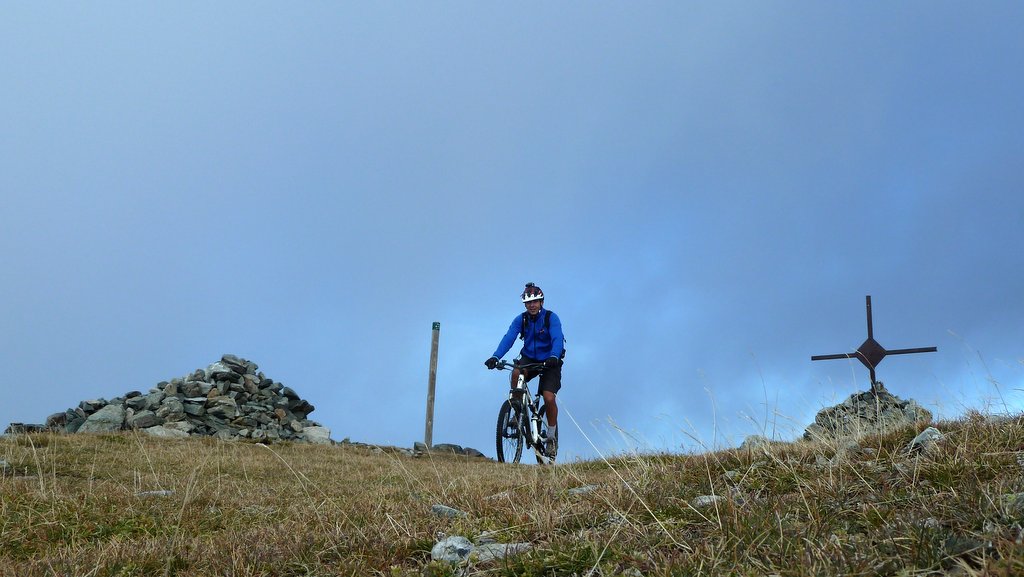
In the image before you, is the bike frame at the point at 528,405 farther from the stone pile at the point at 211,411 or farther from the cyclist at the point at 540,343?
the stone pile at the point at 211,411

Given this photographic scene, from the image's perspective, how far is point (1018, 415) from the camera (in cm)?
502

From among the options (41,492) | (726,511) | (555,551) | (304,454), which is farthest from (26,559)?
(304,454)

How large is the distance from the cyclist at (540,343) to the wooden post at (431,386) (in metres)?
7.51

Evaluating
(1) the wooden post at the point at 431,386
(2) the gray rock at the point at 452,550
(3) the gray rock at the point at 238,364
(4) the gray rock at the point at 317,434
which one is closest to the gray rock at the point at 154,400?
(3) the gray rock at the point at 238,364

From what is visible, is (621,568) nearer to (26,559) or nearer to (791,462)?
(791,462)

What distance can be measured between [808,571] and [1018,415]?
12.8ft

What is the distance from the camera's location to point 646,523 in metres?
3.33

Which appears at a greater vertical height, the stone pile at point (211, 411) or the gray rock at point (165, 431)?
the stone pile at point (211, 411)

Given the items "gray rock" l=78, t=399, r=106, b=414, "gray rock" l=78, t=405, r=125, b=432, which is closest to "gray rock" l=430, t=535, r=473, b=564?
"gray rock" l=78, t=405, r=125, b=432

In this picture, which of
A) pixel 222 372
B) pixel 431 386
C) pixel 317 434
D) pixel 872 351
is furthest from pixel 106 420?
pixel 872 351

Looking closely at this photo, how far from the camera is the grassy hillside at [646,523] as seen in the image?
2508 millimetres

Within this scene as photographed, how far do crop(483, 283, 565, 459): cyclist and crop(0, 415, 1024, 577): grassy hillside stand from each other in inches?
256

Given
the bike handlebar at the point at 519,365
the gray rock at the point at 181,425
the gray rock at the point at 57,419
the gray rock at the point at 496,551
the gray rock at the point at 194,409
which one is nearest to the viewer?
the gray rock at the point at 496,551

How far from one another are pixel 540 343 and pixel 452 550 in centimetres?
928
